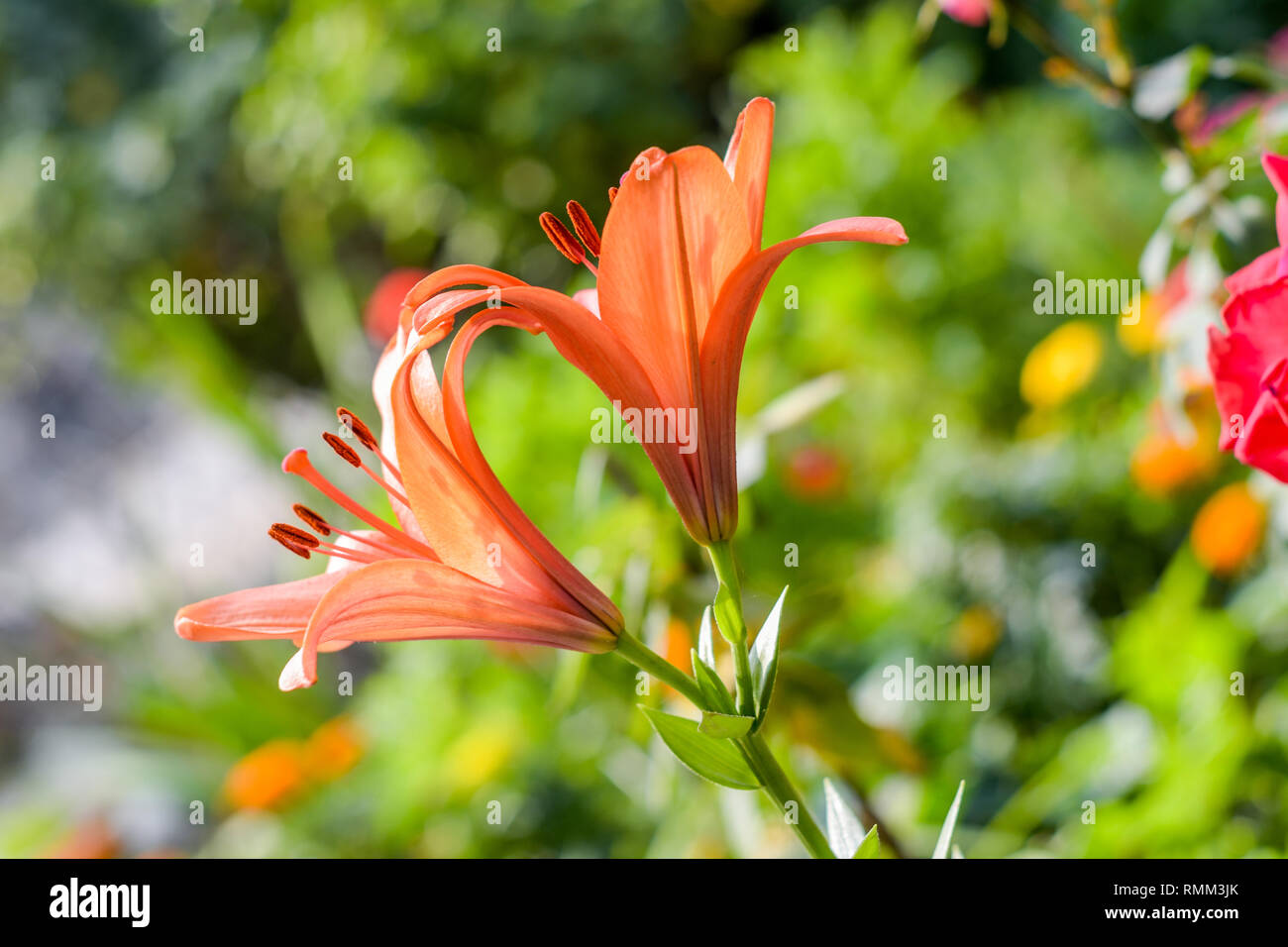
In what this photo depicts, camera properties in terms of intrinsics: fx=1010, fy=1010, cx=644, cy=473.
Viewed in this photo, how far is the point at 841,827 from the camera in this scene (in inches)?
14.4

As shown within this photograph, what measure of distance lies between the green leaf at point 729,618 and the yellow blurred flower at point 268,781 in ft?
4.17

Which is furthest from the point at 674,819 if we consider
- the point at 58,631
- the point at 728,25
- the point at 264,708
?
the point at 728,25

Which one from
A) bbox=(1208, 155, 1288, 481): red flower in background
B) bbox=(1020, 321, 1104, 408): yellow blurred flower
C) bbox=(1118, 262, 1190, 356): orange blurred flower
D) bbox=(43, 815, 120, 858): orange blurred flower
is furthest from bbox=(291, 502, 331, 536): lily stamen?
bbox=(43, 815, 120, 858): orange blurred flower

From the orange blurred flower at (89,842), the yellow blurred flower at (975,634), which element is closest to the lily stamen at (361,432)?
the yellow blurred flower at (975,634)

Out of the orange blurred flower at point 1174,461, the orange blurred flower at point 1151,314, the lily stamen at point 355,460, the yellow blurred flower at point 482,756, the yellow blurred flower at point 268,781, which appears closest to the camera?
the lily stamen at point 355,460

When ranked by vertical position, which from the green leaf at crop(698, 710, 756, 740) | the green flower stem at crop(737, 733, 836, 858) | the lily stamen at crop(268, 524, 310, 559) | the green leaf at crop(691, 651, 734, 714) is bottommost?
the green flower stem at crop(737, 733, 836, 858)

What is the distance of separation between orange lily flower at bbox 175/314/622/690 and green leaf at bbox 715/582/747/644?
0.04m

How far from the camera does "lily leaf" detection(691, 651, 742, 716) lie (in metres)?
0.32

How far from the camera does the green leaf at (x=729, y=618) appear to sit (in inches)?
12.8

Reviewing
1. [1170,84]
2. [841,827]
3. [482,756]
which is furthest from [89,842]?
[1170,84]

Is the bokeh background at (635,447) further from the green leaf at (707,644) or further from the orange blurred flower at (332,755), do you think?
the green leaf at (707,644)

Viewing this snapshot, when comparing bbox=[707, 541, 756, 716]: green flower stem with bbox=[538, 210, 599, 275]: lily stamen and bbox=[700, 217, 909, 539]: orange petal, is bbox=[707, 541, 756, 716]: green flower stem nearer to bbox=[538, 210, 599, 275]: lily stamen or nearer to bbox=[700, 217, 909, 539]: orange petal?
bbox=[700, 217, 909, 539]: orange petal

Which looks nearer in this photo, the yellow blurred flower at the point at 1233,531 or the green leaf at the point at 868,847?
the green leaf at the point at 868,847

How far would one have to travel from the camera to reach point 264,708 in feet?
6.32
